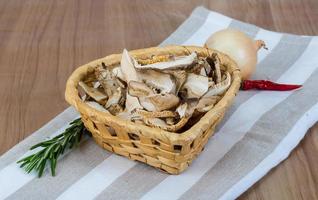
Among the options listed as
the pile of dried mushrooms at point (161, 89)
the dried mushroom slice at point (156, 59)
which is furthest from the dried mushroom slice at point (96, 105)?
the dried mushroom slice at point (156, 59)

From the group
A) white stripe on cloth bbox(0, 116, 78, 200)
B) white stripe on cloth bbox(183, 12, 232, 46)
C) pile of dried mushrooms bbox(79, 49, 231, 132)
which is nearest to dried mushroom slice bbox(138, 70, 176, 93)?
pile of dried mushrooms bbox(79, 49, 231, 132)

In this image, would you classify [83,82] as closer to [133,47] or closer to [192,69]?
[192,69]

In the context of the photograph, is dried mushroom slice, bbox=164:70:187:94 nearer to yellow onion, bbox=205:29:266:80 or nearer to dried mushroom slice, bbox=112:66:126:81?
dried mushroom slice, bbox=112:66:126:81

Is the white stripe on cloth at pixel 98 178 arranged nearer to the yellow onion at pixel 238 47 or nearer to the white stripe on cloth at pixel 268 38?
the yellow onion at pixel 238 47

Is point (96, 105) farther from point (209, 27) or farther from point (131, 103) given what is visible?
point (209, 27)

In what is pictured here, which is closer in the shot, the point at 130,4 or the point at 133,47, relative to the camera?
the point at 133,47

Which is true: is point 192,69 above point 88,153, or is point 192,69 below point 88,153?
above

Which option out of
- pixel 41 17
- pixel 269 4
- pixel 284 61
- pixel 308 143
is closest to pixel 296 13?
pixel 269 4
